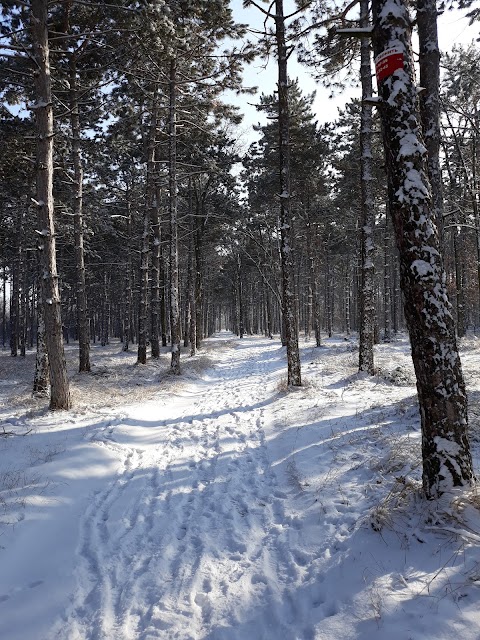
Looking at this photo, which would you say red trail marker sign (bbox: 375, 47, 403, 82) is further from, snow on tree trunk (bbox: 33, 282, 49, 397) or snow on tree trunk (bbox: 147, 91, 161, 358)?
snow on tree trunk (bbox: 147, 91, 161, 358)

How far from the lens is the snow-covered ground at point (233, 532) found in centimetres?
283

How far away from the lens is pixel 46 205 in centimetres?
842

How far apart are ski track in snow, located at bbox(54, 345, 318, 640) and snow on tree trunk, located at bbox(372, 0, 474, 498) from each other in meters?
1.79

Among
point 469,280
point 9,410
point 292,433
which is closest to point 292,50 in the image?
point 292,433

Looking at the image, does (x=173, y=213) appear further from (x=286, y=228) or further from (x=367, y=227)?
(x=367, y=227)

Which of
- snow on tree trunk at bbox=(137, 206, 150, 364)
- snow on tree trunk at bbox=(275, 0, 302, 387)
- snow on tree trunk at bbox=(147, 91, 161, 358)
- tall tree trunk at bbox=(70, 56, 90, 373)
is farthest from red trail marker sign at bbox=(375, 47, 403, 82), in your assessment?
snow on tree trunk at bbox=(137, 206, 150, 364)

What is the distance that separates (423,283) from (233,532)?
137 inches

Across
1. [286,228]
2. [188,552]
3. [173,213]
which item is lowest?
[188,552]

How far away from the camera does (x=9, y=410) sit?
8.83 metres

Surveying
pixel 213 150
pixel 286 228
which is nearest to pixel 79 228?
pixel 286 228

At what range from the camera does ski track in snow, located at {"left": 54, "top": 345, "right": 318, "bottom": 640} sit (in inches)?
114

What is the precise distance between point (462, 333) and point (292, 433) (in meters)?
22.9

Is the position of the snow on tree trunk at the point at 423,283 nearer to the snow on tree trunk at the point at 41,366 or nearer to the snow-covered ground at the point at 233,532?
the snow-covered ground at the point at 233,532

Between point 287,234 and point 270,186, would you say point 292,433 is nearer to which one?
point 287,234
